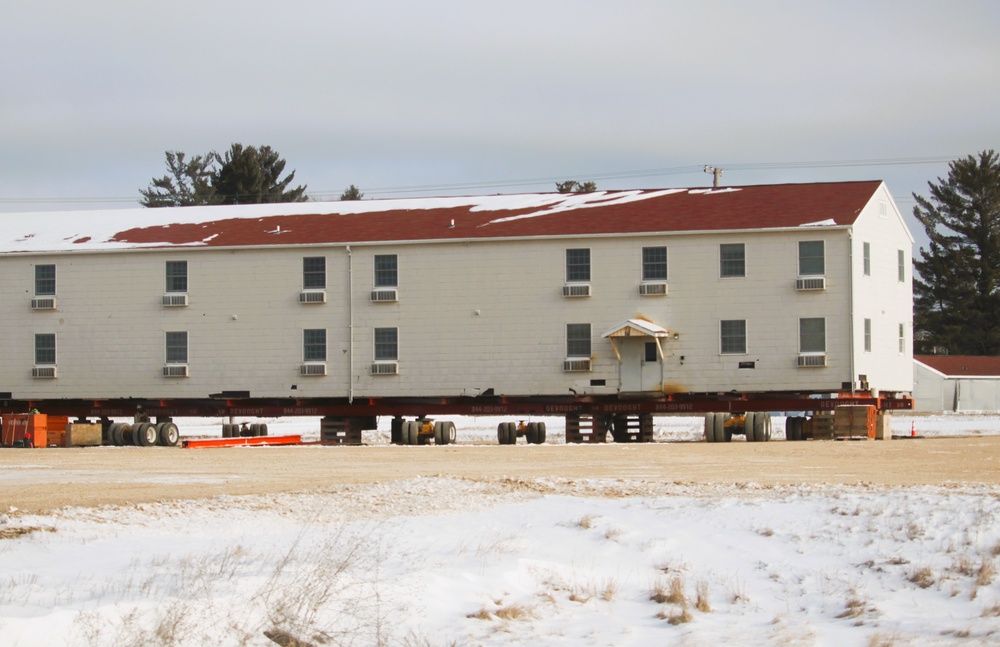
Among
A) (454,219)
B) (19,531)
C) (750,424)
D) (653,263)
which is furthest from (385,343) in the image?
A: (19,531)

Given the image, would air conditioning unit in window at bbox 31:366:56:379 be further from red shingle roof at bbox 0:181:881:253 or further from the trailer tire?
the trailer tire

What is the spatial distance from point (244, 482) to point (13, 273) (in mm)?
25140

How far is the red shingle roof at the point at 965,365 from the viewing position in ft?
269

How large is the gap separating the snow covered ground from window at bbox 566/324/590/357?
20.8 m

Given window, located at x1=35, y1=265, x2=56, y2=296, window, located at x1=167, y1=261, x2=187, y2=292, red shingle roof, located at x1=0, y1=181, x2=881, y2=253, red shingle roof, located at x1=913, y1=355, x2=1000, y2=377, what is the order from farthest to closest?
red shingle roof, located at x1=913, y1=355, x2=1000, y2=377 < window, located at x1=35, y1=265, x2=56, y2=296 < window, located at x1=167, y1=261, x2=187, y2=292 < red shingle roof, located at x1=0, y1=181, x2=881, y2=253

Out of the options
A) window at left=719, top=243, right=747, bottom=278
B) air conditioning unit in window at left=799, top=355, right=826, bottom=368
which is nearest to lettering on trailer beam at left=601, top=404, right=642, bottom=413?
window at left=719, top=243, right=747, bottom=278

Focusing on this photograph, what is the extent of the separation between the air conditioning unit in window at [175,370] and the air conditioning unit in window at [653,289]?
15.3 meters

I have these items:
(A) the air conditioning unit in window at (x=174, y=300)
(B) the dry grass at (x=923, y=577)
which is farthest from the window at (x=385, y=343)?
(B) the dry grass at (x=923, y=577)

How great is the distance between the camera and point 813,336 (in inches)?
1563

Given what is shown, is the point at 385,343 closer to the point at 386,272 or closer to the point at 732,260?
the point at 386,272

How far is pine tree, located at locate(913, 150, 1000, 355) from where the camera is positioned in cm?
8831

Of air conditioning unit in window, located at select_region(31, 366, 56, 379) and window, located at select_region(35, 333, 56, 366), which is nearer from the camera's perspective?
air conditioning unit in window, located at select_region(31, 366, 56, 379)

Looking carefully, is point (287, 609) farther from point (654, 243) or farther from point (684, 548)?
point (654, 243)

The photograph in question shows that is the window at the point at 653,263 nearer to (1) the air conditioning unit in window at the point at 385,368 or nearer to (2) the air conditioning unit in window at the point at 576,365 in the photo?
(2) the air conditioning unit in window at the point at 576,365
